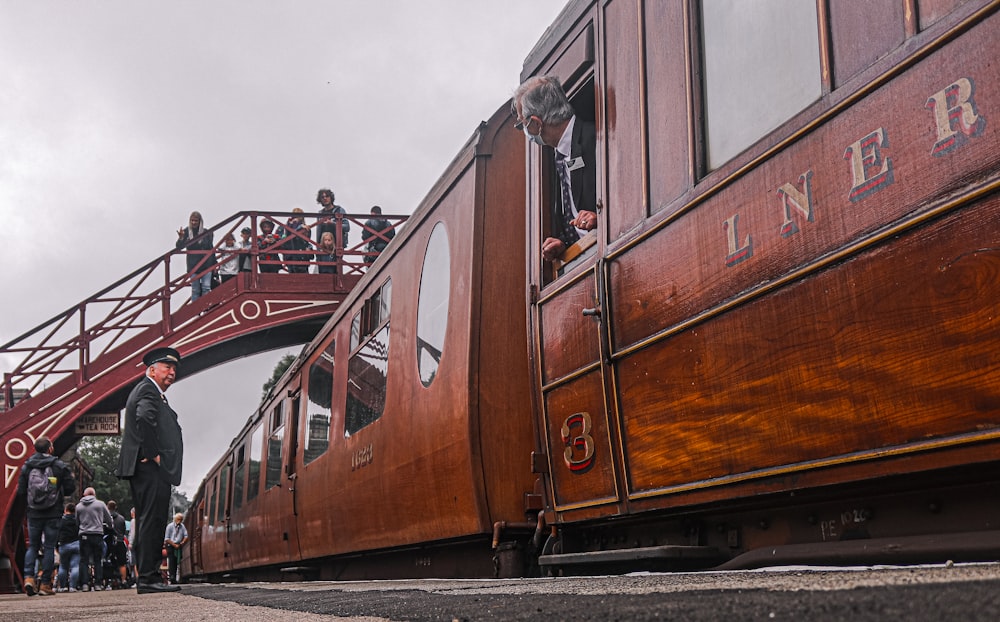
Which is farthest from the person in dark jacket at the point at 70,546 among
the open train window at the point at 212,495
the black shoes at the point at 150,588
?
the black shoes at the point at 150,588

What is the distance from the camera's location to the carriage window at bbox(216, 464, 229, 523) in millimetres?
14594

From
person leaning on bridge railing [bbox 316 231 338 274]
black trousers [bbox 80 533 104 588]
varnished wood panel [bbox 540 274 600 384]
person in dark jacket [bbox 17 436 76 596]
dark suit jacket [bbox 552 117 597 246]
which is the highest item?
person leaning on bridge railing [bbox 316 231 338 274]

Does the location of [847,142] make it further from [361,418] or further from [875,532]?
[361,418]

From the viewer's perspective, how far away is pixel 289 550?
8555 mm

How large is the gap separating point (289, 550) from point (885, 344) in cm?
741

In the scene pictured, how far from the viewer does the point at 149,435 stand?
6062mm

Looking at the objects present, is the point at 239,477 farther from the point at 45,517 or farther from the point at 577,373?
the point at 577,373

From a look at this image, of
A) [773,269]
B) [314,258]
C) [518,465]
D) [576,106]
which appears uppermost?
[314,258]

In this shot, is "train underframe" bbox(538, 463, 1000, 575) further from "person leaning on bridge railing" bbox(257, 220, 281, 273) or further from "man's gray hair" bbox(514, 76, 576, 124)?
"person leaning on bridge railing" bbox(257, 220, 281, 273)

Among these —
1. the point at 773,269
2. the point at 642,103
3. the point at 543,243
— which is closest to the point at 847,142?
the point at 773,269

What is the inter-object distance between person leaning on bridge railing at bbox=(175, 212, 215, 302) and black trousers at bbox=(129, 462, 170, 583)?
8.82 m

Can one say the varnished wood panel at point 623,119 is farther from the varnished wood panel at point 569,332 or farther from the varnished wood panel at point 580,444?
the varnished wood panel at point 580,444

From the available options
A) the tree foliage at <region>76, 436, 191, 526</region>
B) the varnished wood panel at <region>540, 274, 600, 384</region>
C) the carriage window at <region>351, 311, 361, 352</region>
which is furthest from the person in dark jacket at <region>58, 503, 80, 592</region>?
the tree foliage at <region>76, 436, 191, 526</region>

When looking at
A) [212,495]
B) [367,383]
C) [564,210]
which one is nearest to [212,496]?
[212,495]
